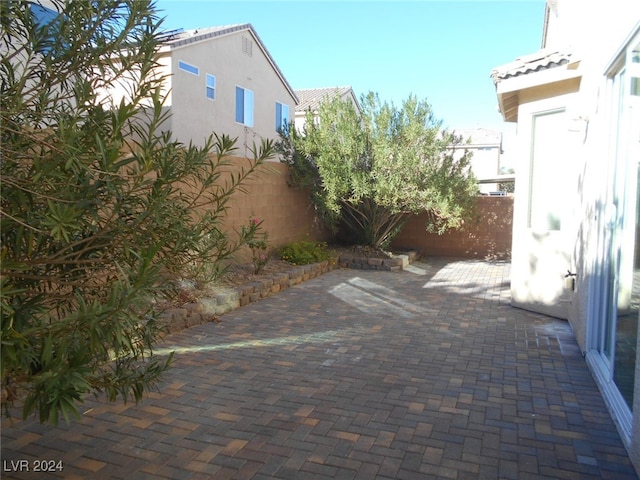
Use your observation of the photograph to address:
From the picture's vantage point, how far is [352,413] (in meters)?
3.79

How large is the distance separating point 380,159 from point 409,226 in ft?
14.7

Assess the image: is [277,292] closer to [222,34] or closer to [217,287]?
[217,287]

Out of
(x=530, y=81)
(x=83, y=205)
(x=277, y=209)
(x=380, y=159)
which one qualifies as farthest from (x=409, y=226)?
(x=83, y=205)

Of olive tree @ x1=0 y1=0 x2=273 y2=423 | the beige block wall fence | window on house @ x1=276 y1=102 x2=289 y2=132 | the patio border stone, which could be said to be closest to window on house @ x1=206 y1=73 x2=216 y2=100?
window on house @ x1=276 y1=102 x2=289 y2=132

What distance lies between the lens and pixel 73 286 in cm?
234

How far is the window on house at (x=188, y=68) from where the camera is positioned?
16.2 m

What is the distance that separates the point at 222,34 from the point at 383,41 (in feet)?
33.3

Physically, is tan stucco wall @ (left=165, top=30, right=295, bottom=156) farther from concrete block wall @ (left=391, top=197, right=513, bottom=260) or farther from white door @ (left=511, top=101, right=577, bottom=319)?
white door @ (left=511, top=101, right=577, bottom=319)

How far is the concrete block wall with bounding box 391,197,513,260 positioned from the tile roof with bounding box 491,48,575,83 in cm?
719

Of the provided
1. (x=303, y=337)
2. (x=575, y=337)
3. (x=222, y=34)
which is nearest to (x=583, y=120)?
(x=575, y=337)

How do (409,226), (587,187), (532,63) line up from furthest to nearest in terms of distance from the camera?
(409,226)
(532,63)
(587,187)

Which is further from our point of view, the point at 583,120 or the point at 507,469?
the point at 583,120

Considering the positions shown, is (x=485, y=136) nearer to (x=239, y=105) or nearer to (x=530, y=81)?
(x=239, y=105)

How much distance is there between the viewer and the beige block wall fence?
34.3ft
